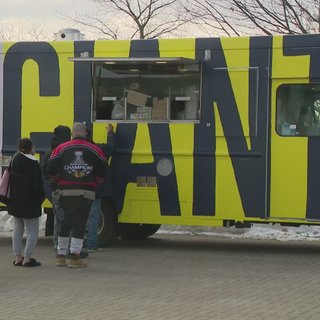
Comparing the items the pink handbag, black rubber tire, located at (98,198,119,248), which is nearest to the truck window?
black rubber tire, located at (98,198,119,248)

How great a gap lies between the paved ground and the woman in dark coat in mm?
482

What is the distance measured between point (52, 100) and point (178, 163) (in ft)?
6.99

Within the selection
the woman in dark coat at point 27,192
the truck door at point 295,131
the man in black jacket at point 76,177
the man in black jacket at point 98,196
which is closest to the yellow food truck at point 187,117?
the truck door at point 295,131

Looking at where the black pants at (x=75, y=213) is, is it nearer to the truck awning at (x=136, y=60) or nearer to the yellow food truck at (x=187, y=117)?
the yellow food truck at (x=187, y=117)

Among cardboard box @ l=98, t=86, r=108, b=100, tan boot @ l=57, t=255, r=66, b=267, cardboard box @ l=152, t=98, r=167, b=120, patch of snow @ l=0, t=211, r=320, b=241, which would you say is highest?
cardboard box @ l=98, t=86, r=108, b=100

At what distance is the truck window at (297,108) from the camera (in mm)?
10375

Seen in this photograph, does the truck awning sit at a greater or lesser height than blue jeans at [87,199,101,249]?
greater

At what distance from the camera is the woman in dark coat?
9258 millimetres

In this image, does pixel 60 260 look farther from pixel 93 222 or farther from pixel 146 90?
pixel 146 90

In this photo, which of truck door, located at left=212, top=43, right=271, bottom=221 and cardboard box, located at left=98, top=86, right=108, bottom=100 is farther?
cardboard box, located at left=98, top=86, right=108, bottom=100

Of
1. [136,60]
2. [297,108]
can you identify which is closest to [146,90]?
[136,60]

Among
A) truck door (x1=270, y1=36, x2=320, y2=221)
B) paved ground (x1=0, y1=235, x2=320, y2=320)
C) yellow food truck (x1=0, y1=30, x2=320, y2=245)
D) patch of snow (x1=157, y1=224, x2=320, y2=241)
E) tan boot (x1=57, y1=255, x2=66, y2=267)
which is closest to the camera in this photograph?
paved ground (x1=0, y1=235, x2=320, y2=320)

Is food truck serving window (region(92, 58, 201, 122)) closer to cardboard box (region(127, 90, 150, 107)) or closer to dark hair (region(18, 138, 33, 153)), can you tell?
cardboard box (region(127, 90, 150, 107))

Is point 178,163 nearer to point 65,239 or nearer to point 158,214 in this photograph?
point 158,214
